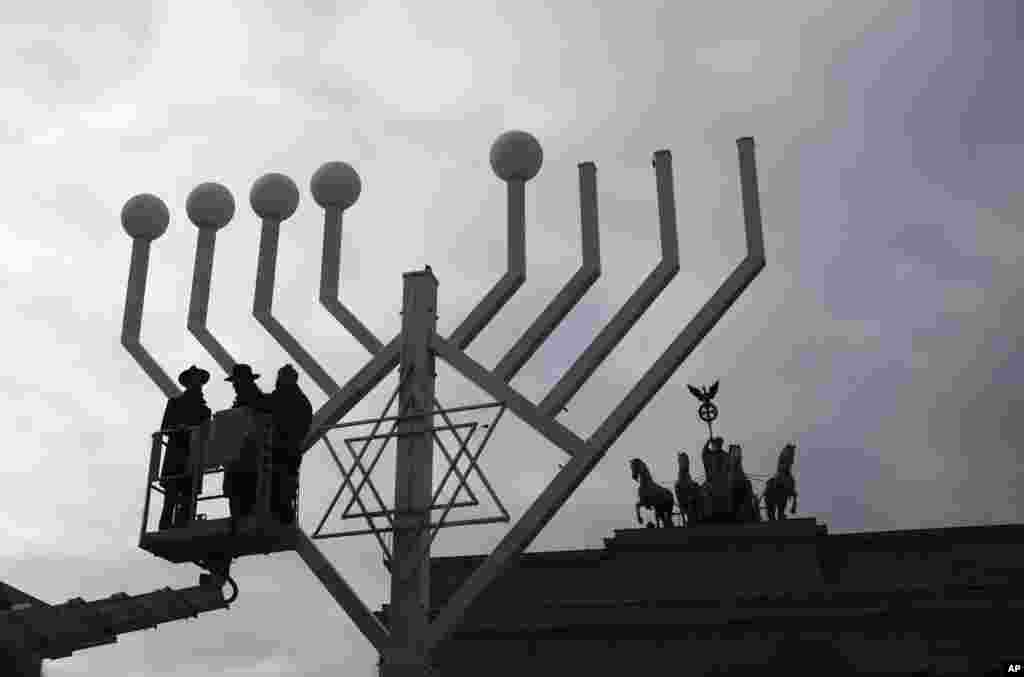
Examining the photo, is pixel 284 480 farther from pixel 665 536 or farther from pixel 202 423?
pixel 665 536

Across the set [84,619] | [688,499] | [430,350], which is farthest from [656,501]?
[84,619]

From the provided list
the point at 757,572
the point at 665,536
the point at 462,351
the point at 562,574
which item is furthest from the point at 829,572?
the point at 462,351

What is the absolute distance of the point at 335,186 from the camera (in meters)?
9.37

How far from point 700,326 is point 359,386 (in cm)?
267

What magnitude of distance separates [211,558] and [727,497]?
12912mm

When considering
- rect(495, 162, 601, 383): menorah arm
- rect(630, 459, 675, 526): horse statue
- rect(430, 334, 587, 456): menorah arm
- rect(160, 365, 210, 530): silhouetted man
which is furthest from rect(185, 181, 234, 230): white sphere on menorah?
rect(630, 459, 675, 526): horse statue

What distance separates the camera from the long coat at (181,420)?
8414 millimetres

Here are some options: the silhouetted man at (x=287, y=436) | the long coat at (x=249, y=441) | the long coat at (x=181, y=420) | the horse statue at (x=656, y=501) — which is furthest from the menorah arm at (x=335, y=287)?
the horse statue at (x=656, y=501)

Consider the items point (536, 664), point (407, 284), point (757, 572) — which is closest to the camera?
point (407, 284)

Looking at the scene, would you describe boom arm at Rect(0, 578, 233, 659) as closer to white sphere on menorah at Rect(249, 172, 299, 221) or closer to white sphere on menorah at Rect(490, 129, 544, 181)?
white sphere on menorah at Rect(249, 172, 299, 221)

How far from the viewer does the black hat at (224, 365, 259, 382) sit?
8469 mm

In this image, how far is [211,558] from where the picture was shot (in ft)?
26.9

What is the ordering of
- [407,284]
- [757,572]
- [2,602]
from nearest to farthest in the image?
[2,602] → [407,284] → [757,572]

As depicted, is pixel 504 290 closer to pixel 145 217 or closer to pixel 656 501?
pixel 145 217
